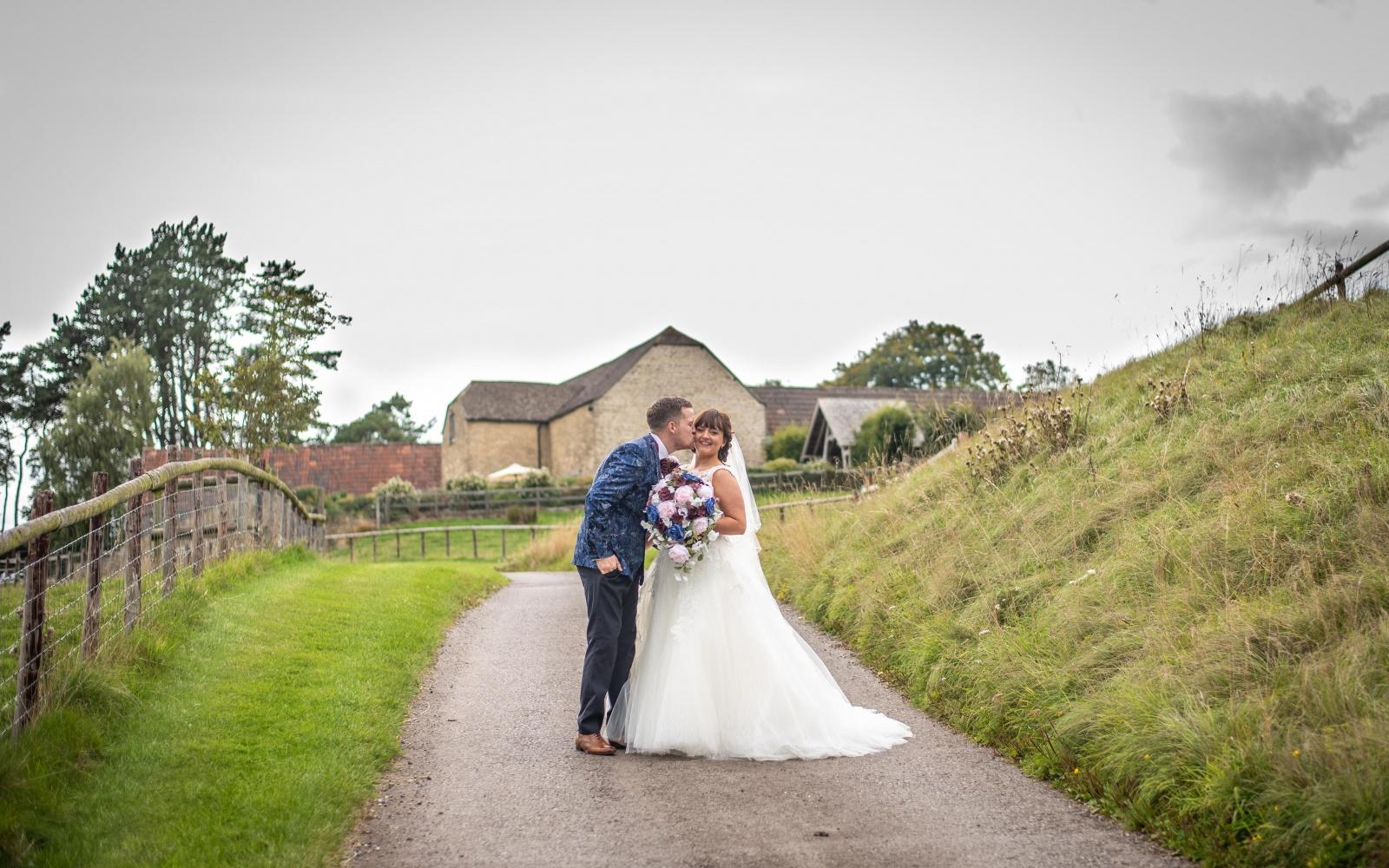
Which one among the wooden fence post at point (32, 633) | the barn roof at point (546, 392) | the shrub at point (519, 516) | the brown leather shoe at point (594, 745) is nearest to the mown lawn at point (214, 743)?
the wooden fence post at point (32, 633)

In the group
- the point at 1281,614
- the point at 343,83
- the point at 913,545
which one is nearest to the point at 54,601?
the point at 913,545

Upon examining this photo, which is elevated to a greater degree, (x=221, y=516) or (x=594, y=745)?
(x=221, y=516)

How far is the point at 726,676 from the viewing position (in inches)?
246

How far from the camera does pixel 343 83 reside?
16516mm

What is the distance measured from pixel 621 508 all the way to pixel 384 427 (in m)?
83.9

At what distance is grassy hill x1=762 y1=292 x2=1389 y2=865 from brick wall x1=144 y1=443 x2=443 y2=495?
48389mm

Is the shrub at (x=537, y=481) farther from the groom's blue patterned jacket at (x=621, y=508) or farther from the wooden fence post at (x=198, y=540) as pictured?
the groom's blue patterned jacket at (x=621, y=508)

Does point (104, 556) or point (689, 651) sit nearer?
point (689, 651)

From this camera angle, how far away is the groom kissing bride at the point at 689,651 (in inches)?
238

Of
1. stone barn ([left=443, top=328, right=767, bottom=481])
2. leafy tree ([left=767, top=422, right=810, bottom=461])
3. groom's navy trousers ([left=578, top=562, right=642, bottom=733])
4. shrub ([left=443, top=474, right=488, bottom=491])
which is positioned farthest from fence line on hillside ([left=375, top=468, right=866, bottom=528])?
groom's navy trousers ([left=578, top=562, right=642, bottom=733])

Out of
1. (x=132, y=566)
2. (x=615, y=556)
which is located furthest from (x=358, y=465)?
(x=615, y=556)

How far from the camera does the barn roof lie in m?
51.3

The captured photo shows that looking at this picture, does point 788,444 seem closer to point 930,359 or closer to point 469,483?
point 469,483

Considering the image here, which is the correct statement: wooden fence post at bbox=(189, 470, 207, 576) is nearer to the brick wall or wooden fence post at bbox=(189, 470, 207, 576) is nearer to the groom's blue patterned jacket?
the groom's blue patterned jacket
